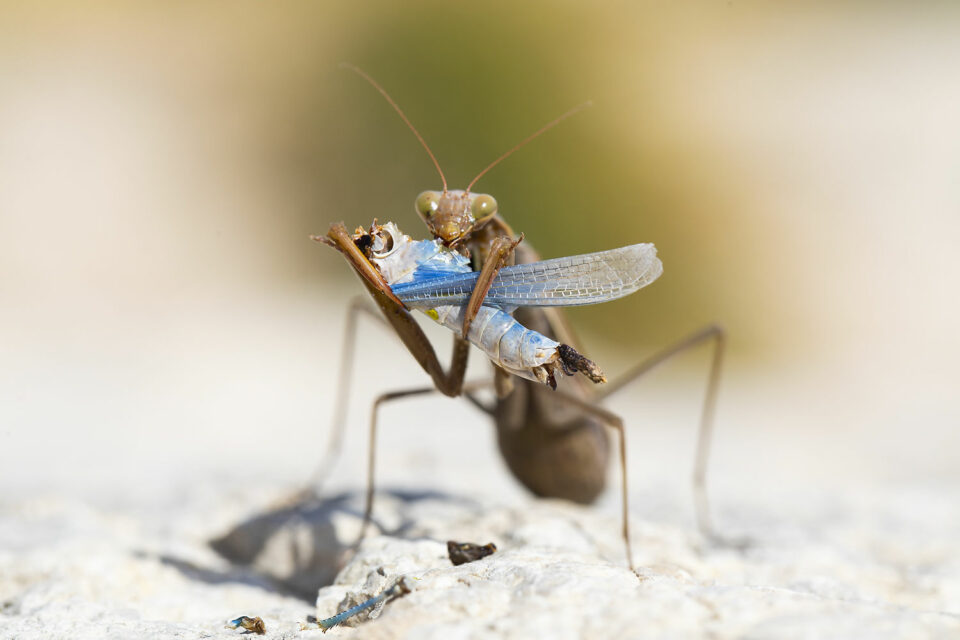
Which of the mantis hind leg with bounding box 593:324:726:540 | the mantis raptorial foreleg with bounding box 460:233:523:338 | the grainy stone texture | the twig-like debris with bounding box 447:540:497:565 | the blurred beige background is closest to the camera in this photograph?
the grainy stone texture

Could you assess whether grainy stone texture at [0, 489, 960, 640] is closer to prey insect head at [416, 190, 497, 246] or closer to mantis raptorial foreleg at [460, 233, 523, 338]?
mantis raptorial foreleg at [460, 233, 523, 338]

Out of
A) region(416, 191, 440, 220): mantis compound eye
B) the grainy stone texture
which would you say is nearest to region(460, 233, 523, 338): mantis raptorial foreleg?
region(416, 191, 440, 220): mantis compound eye

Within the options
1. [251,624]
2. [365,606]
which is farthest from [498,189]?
[365,606]

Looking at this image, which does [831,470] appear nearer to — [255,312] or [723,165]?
[723,165]

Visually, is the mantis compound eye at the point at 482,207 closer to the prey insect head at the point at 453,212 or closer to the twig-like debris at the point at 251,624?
the prey insect head at the point at 453,212

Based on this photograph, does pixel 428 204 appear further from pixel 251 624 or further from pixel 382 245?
pixel 251 624

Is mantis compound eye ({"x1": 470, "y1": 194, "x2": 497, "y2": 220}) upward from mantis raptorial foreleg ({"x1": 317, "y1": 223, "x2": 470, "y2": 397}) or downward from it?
upward
